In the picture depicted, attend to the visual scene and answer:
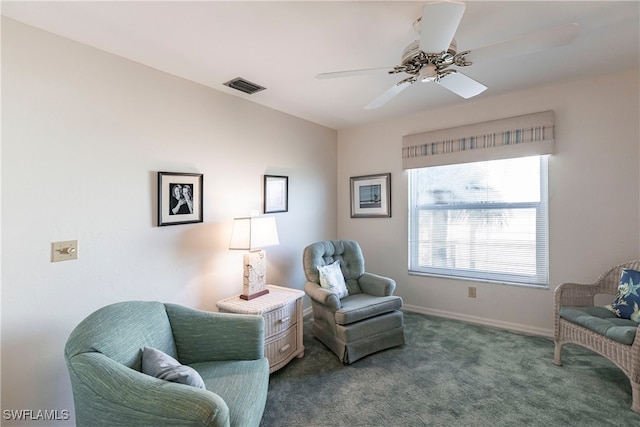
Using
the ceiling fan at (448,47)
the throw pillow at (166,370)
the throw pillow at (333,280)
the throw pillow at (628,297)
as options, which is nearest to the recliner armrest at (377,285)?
the throw pillow at (333,280)

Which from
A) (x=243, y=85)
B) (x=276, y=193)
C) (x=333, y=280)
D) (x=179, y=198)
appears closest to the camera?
(x=179, y=198)

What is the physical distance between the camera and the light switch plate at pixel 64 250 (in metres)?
1.72

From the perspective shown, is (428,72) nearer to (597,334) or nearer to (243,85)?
(243,85)

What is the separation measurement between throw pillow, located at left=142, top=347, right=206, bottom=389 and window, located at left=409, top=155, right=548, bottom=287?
291 centimetres

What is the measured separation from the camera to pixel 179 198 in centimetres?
233

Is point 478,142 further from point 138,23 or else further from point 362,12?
point 138,23

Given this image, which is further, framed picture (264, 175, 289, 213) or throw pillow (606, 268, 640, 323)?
framed picture (264, 175, 289, 213)

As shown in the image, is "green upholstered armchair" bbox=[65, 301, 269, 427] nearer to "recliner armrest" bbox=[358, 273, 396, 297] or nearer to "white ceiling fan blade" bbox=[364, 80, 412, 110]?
"recliner armrest" bbox=[358, 273, 396, 297]

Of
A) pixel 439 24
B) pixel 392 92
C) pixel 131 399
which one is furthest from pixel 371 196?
pixel 131 399

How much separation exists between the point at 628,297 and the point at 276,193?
9.93 feet

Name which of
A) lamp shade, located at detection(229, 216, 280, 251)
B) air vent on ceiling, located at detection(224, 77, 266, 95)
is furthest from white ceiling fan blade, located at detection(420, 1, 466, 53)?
lamp shade, located at detection(229, 216, 280, 251)

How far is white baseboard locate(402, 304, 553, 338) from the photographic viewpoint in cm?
289

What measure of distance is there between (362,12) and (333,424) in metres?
2.38

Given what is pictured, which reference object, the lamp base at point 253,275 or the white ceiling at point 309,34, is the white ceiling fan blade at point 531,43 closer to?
the white ceiling at point 309,34
